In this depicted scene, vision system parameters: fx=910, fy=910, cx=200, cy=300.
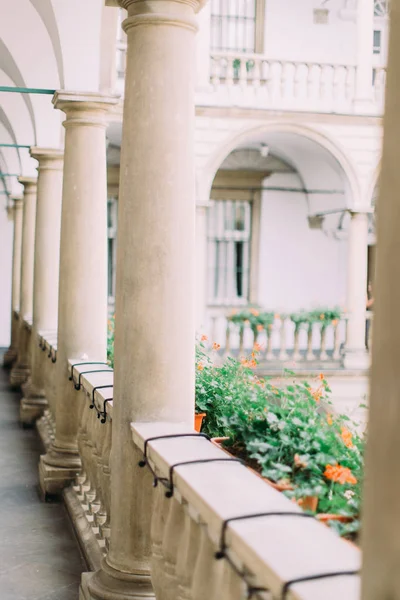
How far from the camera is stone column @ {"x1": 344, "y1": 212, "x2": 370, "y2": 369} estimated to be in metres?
15.8

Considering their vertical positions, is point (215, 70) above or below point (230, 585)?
above

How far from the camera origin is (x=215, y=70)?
15.2 metres

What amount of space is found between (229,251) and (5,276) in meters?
6.23

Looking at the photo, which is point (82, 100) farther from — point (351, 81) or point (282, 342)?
point (351, 81)

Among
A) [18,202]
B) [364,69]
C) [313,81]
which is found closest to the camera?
[364,69]

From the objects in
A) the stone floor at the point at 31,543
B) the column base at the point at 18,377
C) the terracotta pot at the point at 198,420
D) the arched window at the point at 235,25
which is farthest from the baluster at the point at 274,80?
the terracotta pot at the point at 198,420

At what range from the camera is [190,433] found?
3873 millimetres

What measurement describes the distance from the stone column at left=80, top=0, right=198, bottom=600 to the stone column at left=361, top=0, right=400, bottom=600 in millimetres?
2397

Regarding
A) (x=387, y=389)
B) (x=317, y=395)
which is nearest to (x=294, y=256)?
(x=317, y=395)

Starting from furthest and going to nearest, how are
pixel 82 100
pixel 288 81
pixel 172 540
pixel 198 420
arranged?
1. pixel 288 81
2. pixel 82 100
3. pixel 198 420
4. pixel 172 540

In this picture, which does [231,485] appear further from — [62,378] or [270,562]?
[62,378]

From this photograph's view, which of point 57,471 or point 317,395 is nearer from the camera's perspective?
point 317,395

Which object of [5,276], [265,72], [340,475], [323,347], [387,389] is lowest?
[323,347]

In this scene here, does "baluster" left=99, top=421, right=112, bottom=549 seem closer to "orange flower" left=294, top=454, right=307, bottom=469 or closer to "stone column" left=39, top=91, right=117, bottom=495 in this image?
"stone column" left=39, top=91, right=117, bottom=495
